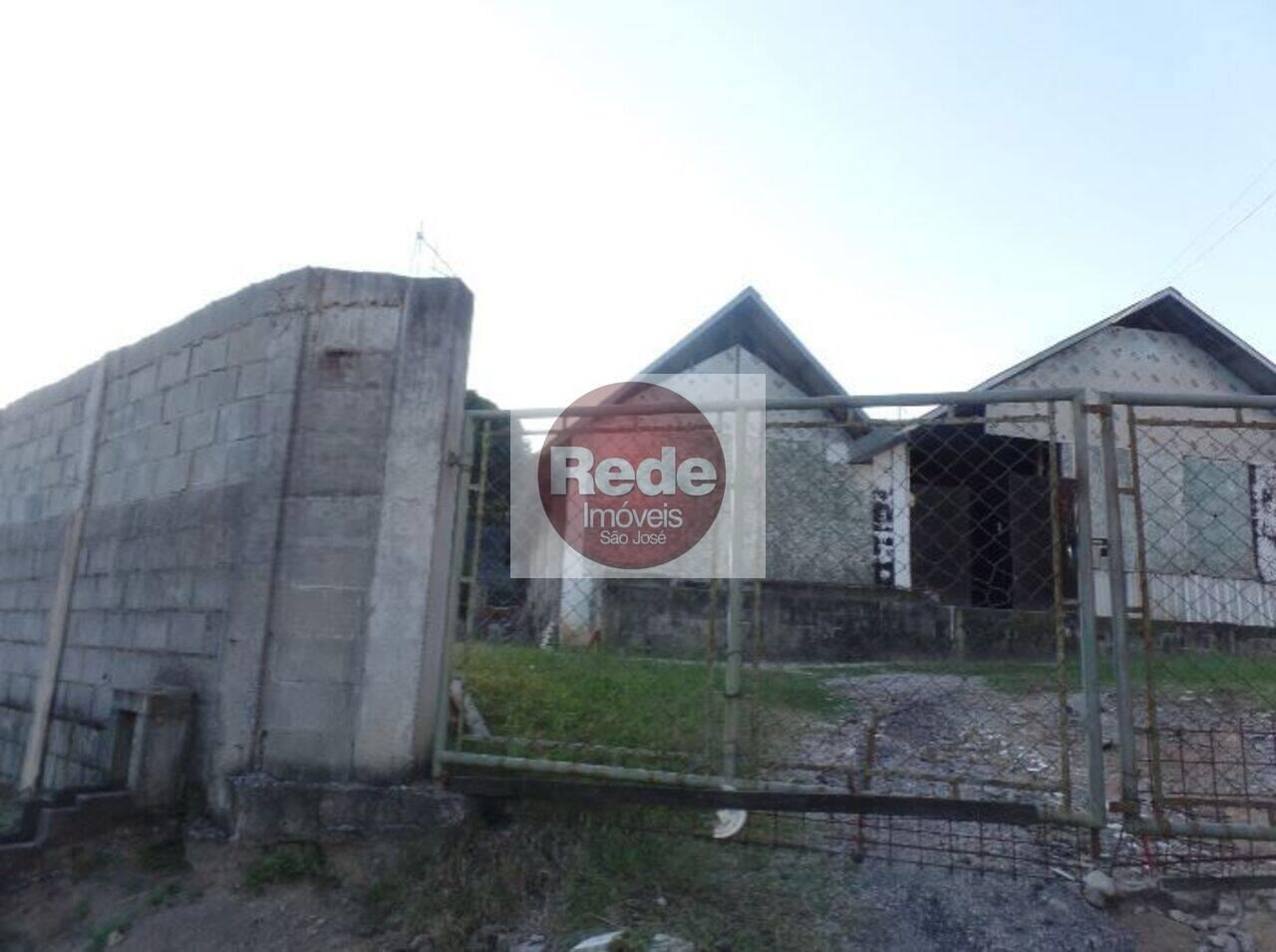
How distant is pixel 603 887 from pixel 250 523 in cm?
208

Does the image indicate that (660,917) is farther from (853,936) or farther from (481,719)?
(481,719)

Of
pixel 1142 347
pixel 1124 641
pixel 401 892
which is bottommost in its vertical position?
pixel 401 892

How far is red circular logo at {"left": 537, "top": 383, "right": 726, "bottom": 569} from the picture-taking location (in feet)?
12.1

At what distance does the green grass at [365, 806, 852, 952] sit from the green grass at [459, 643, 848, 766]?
47cm

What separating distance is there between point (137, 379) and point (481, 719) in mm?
2622

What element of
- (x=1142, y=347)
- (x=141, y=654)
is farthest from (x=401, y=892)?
(x=1142, y=347)

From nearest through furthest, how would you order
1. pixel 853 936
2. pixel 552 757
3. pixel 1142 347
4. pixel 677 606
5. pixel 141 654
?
pixel 853 936 → pixel 552 757 → pixel 141 654 → pixel 677 606 → pixel 1142 347

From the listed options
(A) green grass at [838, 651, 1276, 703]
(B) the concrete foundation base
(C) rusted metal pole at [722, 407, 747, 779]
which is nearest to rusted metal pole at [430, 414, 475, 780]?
(B) the concrete foundation base

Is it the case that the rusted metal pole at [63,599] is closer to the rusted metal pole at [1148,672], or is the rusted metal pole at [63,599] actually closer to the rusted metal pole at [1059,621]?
the rusted metal pole at [1059,621]

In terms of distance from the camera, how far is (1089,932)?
2.84 metres

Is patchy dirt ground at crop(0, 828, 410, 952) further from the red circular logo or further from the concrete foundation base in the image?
the red circular logo

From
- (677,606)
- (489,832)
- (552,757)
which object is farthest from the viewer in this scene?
(677,606)

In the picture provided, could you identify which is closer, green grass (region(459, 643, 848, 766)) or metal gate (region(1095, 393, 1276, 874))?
metal gate (region(1095, 393, 1276, 874))

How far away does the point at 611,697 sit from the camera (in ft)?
17.6
